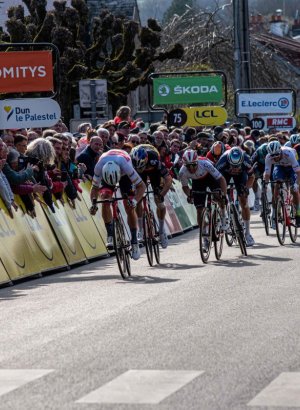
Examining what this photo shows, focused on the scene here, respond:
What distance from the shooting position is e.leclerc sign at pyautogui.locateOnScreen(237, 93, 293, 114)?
37.8 meters

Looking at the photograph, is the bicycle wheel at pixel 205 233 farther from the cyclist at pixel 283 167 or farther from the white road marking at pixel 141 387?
the white road marking at pixel 141 387

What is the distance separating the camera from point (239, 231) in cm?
2027

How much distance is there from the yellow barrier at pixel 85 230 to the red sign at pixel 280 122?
2062 cm

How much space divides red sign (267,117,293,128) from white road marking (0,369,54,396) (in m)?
31.9

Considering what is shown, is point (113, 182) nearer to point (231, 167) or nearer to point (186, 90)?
point (231, 167)

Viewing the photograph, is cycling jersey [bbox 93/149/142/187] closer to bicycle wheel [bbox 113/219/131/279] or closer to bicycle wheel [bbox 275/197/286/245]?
bicycle wheel [bbox 113/219/131/279]

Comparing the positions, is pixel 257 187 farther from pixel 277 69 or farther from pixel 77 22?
pixel 277 69

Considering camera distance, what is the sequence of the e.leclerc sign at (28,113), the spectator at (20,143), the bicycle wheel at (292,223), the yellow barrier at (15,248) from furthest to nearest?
the bicycle wheel at (292,223) < the e.leclerc sign at (28,113) < the spectator at (20,143) < the yellow barrier at (15,248)

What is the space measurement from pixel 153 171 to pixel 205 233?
121cm

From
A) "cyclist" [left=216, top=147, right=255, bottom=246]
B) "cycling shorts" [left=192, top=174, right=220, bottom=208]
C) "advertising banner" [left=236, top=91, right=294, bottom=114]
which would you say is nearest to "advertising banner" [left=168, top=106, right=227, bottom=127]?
"advertising banner" [left=236, top=91, right=294, bottom=114]

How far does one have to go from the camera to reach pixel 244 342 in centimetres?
1072

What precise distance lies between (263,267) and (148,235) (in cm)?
181

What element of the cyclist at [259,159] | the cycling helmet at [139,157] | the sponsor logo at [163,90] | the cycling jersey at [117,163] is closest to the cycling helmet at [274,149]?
the cyclist at [259,159]

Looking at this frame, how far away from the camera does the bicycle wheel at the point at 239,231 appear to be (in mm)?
20062
